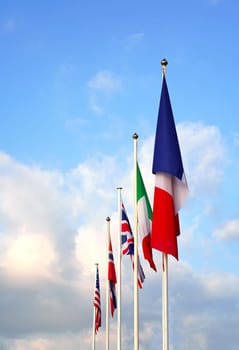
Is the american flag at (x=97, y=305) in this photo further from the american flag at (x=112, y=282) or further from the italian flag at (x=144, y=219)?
the italian flag at (x=144, y=219)

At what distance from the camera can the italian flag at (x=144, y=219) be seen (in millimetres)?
29748

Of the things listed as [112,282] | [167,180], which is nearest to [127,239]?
[112,282]

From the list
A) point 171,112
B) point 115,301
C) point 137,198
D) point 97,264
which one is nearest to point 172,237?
point 171,112

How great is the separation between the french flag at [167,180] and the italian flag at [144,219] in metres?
4.80

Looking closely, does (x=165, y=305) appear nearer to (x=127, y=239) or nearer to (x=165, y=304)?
(x=165, y=304)

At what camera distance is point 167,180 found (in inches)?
998

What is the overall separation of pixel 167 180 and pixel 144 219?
6.09 metres

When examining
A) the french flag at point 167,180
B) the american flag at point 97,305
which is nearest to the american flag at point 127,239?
the french flag at point 167,180

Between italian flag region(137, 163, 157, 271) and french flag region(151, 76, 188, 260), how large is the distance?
4801mm

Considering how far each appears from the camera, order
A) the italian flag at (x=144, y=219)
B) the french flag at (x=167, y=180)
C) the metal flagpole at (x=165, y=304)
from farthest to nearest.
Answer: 1. the italian flag at (x=144, y=219)
2. the french flag at (x=167, y=180)
3. the metal flagpole at (x=165, y=304)

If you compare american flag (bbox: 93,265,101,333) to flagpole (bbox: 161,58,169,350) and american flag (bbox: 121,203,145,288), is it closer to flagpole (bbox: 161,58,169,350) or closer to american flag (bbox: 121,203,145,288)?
american flag (bbox: 121,203,145,288)

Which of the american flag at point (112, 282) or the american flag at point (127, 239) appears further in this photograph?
the american flag at point (112, 282)

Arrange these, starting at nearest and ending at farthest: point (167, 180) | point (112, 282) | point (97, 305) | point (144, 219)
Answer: point (167, 180), point (144, 219), point (112, 282), point (97, 305)

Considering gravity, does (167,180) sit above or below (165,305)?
above
